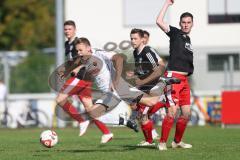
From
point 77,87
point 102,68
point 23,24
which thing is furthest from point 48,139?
point 23,24

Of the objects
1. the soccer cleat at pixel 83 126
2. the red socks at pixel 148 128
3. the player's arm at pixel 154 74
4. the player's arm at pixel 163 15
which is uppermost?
the player's arm at pixel 163 15

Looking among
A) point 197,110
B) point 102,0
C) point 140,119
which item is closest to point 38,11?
point 102,0

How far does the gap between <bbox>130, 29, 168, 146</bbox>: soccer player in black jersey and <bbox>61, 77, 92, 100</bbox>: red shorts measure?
2081mm

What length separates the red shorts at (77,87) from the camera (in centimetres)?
1711

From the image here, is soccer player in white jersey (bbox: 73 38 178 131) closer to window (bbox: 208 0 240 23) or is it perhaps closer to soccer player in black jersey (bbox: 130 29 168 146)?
soccer player in black jersey (bbox: 130 29 168 146)

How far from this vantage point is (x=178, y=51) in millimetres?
14172

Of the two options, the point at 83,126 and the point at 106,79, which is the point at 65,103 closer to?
the point at 83,126

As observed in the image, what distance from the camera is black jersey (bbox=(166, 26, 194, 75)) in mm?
14148

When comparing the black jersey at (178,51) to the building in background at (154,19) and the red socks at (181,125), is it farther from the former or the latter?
the building in background at (154,19)

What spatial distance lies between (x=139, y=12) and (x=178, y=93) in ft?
77.9

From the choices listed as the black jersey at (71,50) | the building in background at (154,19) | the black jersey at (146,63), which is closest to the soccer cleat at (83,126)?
the black jersey at (71,50)

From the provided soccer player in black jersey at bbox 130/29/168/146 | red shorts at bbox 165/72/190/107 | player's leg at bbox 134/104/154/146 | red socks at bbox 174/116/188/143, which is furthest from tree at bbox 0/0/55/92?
red shorts at bbox 165/72/190/107

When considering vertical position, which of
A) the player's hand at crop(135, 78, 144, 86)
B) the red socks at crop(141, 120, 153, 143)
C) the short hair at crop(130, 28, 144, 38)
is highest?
the short hair at crop(130, 28, 144, 38)

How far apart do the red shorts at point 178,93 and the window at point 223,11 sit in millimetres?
Result: 22737
